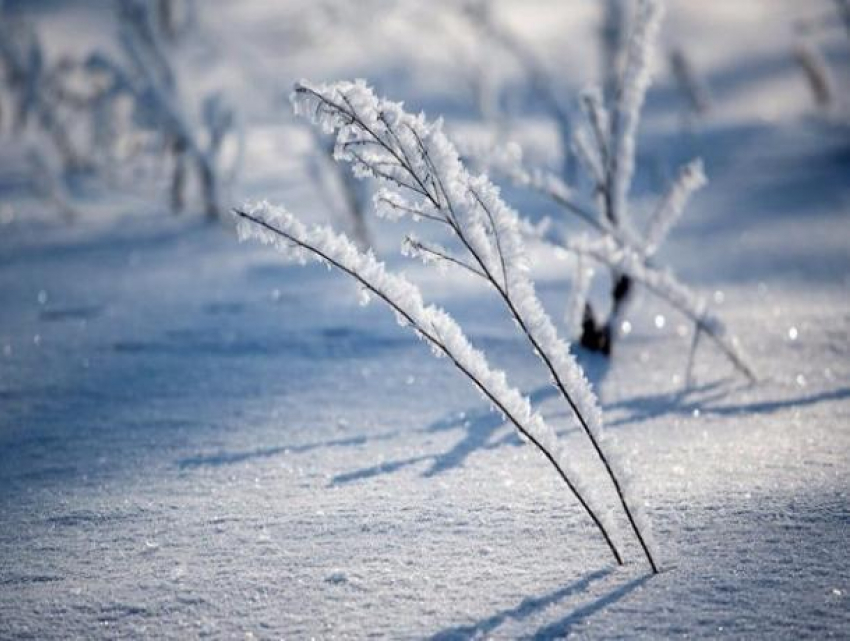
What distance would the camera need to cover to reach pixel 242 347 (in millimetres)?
2492

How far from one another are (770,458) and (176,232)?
14.3 feet

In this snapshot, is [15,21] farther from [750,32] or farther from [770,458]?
[750,32]

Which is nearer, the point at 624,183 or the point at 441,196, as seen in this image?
the point at 441,196

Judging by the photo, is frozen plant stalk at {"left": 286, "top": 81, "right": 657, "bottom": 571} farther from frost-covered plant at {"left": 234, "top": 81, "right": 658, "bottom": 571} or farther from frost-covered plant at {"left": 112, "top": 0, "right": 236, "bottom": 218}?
frost-covered plant at {"left": 112, "top": 0, "right": 236, "bottom": 218}

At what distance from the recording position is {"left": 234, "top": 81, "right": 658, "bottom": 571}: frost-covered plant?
98 cm

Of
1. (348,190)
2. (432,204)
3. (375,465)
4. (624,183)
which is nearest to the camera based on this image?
(432,204)

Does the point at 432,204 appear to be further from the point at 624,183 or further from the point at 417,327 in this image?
the point at 624,183

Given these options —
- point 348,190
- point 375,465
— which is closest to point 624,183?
point 375,465

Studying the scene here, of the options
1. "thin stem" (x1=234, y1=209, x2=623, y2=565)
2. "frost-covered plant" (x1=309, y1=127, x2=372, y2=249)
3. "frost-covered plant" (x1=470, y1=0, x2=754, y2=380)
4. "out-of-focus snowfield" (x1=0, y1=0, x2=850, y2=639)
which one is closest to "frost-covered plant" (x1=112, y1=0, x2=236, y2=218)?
"frost-covered plant" (x1=309, y1=127, x2=372, y2=249)

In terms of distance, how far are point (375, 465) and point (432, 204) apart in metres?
0.78

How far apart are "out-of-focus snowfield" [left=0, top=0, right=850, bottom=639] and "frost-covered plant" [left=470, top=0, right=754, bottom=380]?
278 millimetres

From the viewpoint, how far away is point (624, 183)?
Answer: 2.10 m

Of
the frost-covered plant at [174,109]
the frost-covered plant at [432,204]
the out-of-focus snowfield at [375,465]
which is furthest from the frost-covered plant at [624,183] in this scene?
the frost-covered plant at [174,109]

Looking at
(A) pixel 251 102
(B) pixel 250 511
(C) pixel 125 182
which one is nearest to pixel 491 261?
(B) pixel 250 511
